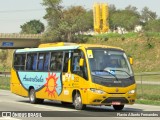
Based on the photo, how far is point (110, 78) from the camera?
1933 cm

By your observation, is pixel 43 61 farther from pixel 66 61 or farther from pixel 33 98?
pixel 66 61

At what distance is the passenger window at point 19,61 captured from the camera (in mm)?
26148

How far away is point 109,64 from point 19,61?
803 centimetres

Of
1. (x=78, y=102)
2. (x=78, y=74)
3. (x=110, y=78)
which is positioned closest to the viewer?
(x=110, y=78)

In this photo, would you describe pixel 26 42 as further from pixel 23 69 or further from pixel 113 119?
pixel 113 119

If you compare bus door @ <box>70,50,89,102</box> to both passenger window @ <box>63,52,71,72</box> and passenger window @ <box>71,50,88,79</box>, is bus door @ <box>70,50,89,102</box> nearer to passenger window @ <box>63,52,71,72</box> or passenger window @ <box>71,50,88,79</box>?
passenger window @ <box>71,50,88,79</box>

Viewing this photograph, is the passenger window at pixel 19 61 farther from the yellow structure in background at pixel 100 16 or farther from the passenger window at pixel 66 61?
the yellow structure in background at pixel 100 16

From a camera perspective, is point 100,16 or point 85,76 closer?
point 85,76

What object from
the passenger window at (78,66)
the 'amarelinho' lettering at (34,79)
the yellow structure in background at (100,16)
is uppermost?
the yellow structure in background at (100,16)

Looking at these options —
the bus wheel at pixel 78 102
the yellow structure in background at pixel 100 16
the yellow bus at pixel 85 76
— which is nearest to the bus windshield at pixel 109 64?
the yellow bus at pixel 85 76

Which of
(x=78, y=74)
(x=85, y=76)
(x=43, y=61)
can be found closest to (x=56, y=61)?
(x=43, y=61)

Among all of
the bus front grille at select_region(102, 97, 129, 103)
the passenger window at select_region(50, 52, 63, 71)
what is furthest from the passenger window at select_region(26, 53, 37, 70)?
the bus front grille at select_region(102, 97, 129, 103)

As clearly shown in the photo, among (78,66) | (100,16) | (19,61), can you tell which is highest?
(100,16)

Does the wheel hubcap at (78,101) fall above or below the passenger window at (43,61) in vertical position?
below
